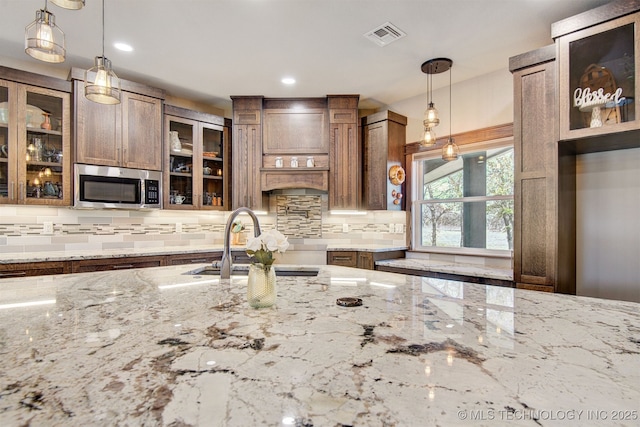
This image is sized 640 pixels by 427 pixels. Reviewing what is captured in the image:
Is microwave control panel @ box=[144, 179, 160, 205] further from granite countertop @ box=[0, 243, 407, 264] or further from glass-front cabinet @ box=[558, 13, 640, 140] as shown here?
glass-front cabinet @ box=[558, 13, 640, 140]

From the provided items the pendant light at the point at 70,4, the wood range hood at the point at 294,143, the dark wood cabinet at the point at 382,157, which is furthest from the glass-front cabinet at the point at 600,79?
the pendant light at the point at 70,4

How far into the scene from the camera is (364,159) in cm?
402

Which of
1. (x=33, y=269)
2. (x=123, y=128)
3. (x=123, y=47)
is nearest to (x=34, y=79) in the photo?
(x=123, y=128)

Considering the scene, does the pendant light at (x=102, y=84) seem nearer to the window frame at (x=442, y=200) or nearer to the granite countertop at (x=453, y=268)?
the granite countertop at (x=453, y=268)

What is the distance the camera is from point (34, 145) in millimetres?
Answer: 2934

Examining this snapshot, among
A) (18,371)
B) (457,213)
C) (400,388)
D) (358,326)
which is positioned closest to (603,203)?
(457,213)

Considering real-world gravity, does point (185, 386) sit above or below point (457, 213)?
below

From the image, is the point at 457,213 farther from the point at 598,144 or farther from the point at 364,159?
the point at 598,144

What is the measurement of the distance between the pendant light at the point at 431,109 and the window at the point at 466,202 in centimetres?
80

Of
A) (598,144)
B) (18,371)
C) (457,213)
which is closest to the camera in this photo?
(18,371)

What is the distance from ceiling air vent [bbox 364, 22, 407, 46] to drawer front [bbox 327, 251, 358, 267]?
6.96ft

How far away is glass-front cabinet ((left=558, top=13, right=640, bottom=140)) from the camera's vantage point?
1977 millimetres

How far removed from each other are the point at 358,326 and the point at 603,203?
2.56m

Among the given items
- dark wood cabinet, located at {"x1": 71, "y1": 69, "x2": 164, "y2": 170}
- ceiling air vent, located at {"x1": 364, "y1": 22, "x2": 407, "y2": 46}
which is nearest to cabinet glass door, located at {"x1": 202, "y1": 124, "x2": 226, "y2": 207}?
dark wood cabinet, located at {"x1": 71, "y1": 69, "x2": 164, "y2": 170}
